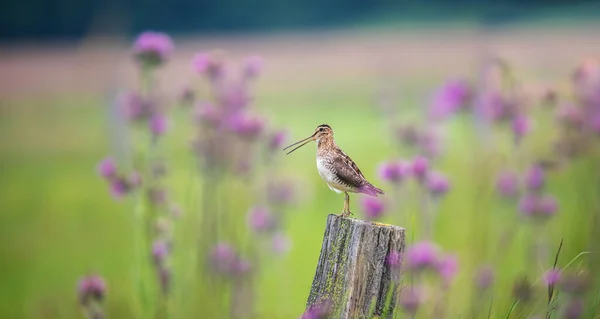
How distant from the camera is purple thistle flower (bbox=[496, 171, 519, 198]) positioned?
4055mm

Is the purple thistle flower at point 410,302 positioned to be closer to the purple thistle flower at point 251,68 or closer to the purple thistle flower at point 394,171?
the purple thistle flower at point 394,171

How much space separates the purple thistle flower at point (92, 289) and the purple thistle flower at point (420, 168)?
4.52ft

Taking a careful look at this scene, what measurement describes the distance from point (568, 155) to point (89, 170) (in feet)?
25.1

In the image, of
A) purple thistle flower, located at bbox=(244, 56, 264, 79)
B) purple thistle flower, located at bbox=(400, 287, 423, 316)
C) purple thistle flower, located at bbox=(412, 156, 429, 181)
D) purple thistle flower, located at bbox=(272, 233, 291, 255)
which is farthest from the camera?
purple thistle flower, located at bbox=(272, 233, 291, 255)

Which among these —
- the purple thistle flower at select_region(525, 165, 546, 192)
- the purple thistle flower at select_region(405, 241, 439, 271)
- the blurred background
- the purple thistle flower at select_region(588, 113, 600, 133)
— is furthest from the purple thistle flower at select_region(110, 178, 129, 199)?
the purple thistle flower at select_region(588, 113, 600, 133)

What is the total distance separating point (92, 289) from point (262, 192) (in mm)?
1480

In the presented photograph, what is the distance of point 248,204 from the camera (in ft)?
13.0

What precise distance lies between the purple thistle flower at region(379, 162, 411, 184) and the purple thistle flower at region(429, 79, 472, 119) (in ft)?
2.11

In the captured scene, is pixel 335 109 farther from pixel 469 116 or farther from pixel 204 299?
pixel 204 299

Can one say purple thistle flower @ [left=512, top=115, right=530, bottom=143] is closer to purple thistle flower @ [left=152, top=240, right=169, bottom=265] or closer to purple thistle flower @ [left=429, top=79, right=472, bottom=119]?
purple thistle flower @ [left=429, top=79, right=472, bottom=119]

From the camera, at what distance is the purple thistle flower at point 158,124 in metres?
3.52

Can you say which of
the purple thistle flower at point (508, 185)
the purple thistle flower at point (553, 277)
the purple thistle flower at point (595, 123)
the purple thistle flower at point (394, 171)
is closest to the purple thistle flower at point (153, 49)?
the purple thistle flower at point (394, 171)

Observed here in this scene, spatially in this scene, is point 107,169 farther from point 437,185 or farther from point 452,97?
point 452,97

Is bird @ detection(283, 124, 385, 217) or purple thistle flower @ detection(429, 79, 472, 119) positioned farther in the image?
purple thistle flower @ detection(429, 79, 472, 119)
